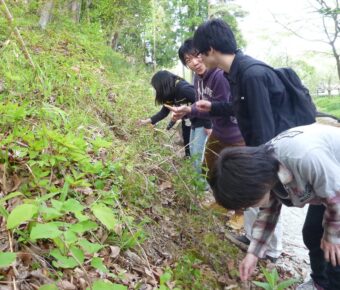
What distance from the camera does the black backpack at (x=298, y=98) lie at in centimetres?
236

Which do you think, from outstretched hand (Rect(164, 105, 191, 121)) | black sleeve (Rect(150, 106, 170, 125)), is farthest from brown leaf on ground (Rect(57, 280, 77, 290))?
black sleeve (Rect(150, 106, 170, 125))

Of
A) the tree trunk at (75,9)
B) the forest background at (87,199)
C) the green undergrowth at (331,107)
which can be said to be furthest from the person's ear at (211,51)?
the green undergrowth at (331,107)

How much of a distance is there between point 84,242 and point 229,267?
1490 millimetres

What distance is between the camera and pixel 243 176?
5.57ft

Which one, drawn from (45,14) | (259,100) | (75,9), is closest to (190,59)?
(259,100)

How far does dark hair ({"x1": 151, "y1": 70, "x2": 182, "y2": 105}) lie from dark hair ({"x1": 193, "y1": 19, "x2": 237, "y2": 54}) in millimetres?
1509

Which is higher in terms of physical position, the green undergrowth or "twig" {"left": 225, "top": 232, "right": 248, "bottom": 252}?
"twig" {"left": 225, "top": 232, "right": 248, "bottom": 252}

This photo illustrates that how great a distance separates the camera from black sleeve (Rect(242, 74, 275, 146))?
228 centimetres

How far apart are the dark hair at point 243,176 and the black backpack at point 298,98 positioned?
28.2 inches

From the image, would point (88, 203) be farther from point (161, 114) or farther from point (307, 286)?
point (161, 114)

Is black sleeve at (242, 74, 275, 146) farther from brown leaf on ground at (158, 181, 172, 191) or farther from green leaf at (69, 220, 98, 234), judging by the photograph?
green leaf at (69, 220, 98, 234)

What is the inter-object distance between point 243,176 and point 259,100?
0.75m

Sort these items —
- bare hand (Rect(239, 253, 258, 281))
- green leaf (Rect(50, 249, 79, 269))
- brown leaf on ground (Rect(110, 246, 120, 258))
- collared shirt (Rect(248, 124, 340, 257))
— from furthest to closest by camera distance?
bare hand (Rect(239, 253, 258, 281))
brown leaf on ground (Rect(110, 246, 120, 258))
collared shirt (Rect(248, 124, 340, 257))
green leaf (Rect(50, 249, 79, 269))

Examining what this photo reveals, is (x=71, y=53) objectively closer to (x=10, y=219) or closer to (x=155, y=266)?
(x=155, y=266)
